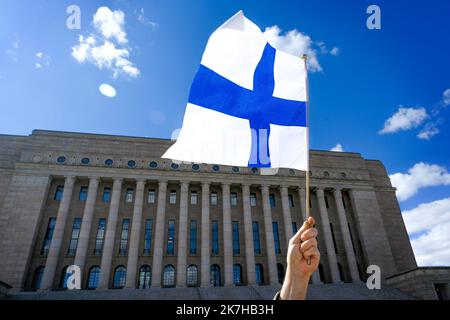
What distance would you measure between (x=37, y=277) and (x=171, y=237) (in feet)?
47.0

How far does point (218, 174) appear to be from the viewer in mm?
38688

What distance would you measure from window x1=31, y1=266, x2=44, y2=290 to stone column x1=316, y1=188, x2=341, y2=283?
3243 cm

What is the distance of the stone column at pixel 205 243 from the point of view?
32844 millimetres

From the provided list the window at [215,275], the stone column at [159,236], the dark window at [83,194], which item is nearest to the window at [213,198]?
the stone column at [159,236]

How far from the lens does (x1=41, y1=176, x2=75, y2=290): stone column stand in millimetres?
29656

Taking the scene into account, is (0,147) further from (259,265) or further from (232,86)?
(232,86)

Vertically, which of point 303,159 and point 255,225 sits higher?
point 255,225

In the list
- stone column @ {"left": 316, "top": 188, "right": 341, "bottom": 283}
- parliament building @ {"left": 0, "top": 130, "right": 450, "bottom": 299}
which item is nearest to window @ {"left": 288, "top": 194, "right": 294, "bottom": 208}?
parliament building @ {"left": 0, "top": 130, "right": 450, "bottom": 299}

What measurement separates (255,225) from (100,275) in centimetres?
1887

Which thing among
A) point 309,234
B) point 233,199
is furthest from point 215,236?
point 309,234

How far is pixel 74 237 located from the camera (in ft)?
111

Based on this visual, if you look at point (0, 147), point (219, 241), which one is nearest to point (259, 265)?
point (219, 241)
